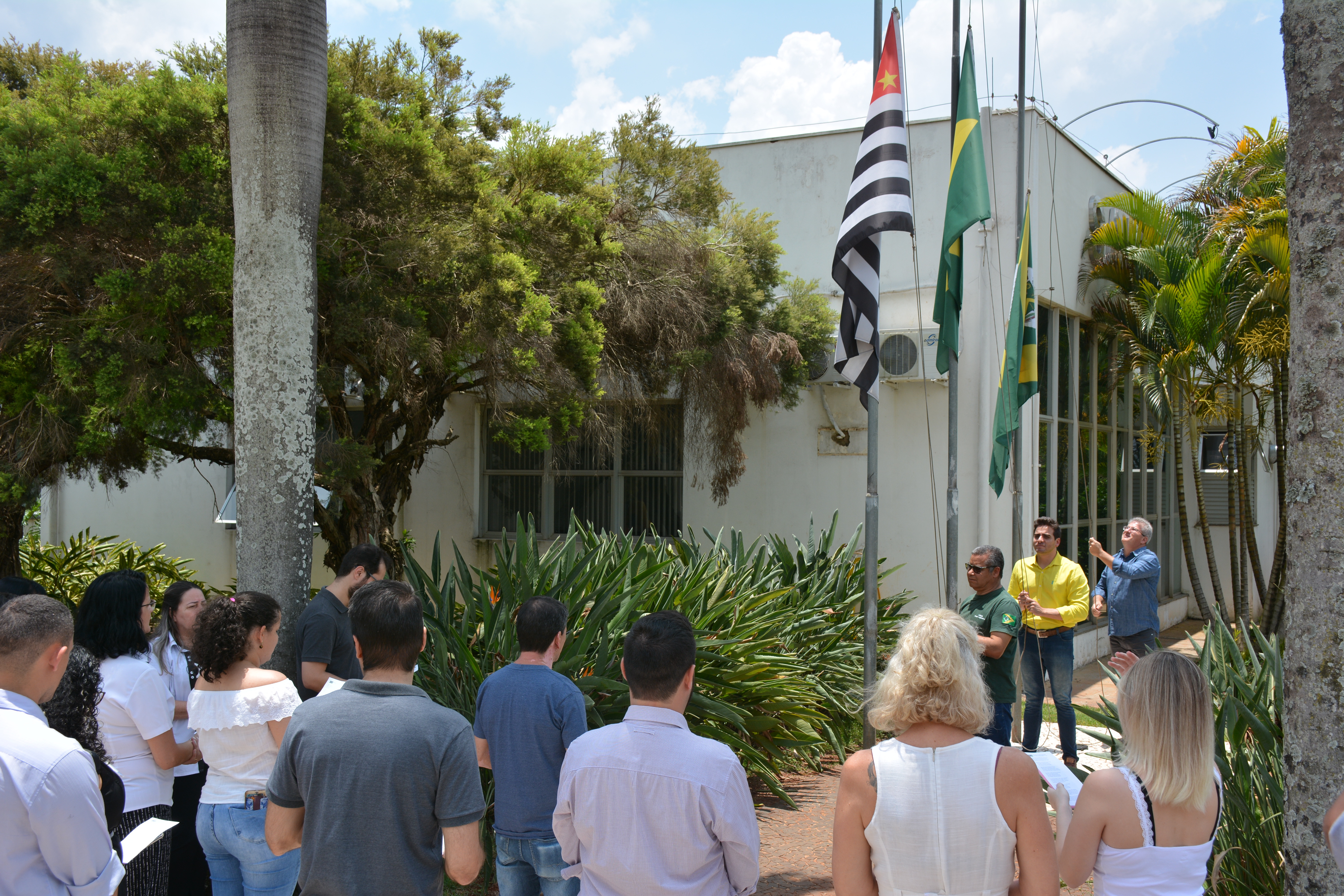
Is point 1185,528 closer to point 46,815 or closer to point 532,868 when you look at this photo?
point 532,868

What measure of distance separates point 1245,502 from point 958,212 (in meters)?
7.44

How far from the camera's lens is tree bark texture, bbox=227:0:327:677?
199 inches

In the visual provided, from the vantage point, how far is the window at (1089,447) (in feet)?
37.7

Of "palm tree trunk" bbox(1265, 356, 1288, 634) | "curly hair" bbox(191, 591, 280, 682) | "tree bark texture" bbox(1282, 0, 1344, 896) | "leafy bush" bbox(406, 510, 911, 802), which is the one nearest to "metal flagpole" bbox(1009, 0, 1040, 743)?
"leafy bush" bbox(406, 510, 911, 802)

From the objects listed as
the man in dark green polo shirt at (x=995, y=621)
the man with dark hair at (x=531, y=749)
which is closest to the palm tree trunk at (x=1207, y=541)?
the man in dark green polo shirt at (x=995, y=621)

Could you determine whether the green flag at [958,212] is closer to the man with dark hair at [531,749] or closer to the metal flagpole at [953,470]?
the metal flagpole at [953,470]

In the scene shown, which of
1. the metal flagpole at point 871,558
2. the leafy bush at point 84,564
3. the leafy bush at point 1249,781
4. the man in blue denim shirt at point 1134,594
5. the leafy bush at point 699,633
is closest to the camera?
the leafy bush at point 1249,781

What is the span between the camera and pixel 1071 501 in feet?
38.9

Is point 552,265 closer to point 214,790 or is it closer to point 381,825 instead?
point 214,790

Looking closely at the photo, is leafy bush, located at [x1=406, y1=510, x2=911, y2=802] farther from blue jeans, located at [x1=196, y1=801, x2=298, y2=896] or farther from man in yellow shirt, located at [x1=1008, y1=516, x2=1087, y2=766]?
blue jeans, located at [x1=196, y1=801, x2=298, y2=896]

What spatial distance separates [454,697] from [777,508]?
23.3 feet

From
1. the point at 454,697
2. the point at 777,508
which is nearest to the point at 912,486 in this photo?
the point at 777,508

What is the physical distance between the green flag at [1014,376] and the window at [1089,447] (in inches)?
41.0

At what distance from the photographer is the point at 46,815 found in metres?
2.24
